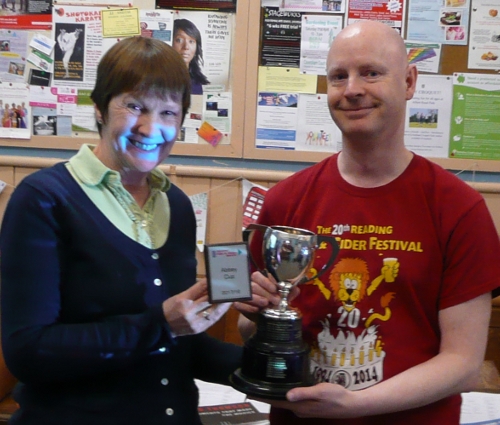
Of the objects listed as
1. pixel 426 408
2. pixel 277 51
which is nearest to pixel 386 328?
pixel 426 408

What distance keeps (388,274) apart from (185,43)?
A: 158 centimetres

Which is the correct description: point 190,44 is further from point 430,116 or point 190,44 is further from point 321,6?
point 430,116

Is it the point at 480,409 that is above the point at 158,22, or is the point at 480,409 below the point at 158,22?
below

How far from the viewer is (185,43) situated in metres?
2.48

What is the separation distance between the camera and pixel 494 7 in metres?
2.37

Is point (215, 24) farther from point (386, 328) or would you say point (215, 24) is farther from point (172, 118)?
point (386, 328)

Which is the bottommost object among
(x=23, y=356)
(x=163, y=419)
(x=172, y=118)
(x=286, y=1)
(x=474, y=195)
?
(x=163, y=419)

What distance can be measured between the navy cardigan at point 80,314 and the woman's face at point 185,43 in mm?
1343

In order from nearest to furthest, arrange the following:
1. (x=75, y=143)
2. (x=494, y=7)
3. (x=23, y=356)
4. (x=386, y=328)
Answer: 1. (x=23, y=356)
2. (x=386, y=328)
3. (x=494, y=7)
4. (x=75, y=143)

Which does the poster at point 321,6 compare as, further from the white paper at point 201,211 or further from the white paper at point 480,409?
the white paper at point 480,409

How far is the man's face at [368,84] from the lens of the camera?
4.04 ft

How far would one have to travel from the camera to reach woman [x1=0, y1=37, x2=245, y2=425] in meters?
1.13

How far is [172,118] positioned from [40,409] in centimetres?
63

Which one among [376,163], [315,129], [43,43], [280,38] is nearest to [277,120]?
[315,129]
